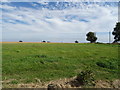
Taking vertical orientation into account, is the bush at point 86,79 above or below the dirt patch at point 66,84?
above

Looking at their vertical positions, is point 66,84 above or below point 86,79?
below

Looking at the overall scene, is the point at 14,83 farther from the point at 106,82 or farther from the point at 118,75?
the point at 118,75

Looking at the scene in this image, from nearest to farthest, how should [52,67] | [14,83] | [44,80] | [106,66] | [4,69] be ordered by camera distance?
[14,83]
[44,80]
[4,69]
[52,67]
[106,66]

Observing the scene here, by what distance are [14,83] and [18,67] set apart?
116cm

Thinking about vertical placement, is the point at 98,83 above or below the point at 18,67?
below

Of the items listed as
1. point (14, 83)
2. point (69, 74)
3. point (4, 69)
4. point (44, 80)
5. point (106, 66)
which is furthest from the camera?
point (106, 66)

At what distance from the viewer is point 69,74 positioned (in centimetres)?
336

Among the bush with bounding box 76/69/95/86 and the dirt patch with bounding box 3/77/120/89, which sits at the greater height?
the bush with bounding box 76/69/95/86

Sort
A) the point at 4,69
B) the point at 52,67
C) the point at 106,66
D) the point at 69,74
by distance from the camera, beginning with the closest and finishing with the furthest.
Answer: the point at 69,74 → the point at 4,69 → the point at 52,67 → the point at 106,66

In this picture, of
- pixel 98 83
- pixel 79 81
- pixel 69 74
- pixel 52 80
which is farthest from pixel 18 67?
pixel 98 83

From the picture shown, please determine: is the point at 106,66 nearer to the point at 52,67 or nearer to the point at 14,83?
the point at 52,67

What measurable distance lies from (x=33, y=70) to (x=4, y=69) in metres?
0.93

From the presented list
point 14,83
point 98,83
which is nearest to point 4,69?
point 14,83

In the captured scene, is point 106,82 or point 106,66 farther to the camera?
point 106,66
